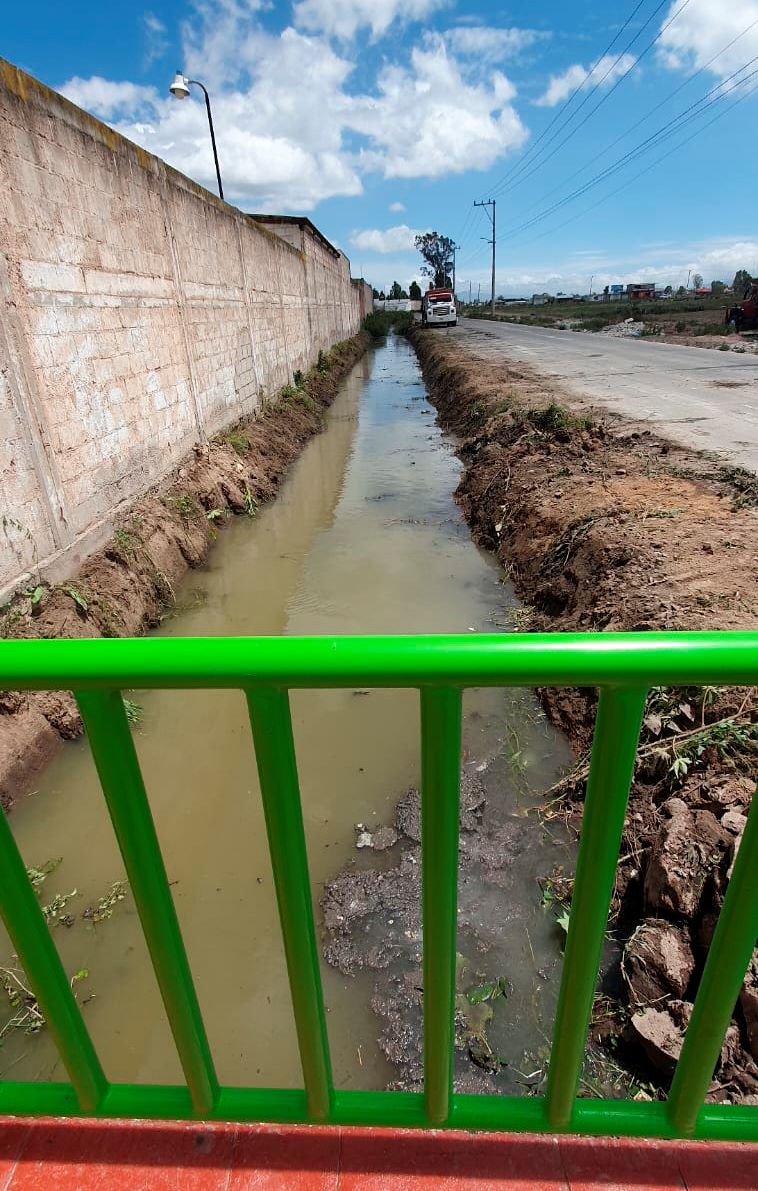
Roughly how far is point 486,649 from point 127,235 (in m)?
7.21

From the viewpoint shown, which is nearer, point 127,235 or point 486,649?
point 486,649

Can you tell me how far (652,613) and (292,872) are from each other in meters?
3.71

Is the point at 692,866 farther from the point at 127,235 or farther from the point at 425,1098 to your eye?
the point at 127,235

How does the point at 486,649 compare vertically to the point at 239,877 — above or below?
above

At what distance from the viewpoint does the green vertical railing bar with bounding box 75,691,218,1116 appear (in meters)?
1.00

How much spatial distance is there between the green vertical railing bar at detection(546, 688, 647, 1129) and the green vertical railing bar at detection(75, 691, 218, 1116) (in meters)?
0.69

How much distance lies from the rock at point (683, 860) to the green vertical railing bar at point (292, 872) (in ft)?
5.58

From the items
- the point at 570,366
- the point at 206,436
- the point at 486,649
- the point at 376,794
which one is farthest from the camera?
the point at 570,366

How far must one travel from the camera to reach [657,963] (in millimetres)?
2371

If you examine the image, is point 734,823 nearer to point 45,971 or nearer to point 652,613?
point 652,613

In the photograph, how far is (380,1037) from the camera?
2463 mm

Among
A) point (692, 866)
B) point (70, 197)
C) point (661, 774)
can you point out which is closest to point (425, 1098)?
point (692, 866)

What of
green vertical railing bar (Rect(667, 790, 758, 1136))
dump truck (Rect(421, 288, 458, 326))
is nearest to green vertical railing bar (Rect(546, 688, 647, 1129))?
green vertical railing bar (Rect(667, 790, 758, 1136))

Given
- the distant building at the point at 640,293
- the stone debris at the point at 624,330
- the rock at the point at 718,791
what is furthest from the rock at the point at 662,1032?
the distant building at the point at 640,293
